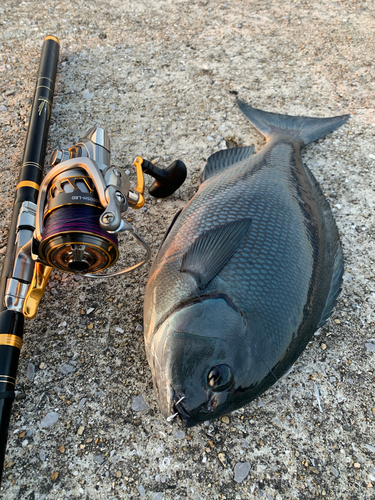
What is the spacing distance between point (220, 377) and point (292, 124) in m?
2.30

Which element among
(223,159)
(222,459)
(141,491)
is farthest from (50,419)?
(223,159)

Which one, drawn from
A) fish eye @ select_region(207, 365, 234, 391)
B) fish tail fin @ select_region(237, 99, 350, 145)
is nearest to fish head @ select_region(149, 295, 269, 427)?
fish eye @ select_region(207, 365, 234, 391)

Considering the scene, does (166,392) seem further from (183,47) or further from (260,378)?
(183,47)

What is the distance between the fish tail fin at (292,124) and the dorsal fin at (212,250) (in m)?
1.34

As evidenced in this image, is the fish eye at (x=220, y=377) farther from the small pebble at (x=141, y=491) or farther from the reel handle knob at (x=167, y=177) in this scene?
the reel handle knob at (x=167, y=177)

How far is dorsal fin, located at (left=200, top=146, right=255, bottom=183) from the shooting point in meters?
2.49

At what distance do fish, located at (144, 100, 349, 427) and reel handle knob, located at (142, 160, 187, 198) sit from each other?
0.83 feet

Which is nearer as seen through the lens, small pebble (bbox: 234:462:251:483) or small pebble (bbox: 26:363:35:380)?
small pebble (bbox: 234:462:251:483)

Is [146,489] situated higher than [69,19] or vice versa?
[69,19]

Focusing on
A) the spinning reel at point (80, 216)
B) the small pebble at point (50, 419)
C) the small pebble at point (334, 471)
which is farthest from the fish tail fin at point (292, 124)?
the small pebble at point (50, 419)

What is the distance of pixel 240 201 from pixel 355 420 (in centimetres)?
134

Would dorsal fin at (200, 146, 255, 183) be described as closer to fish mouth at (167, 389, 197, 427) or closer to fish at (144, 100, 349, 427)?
fish at (144, 100, 349, 427)

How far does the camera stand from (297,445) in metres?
1.79

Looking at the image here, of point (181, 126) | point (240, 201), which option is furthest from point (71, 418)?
point (181, 126)
